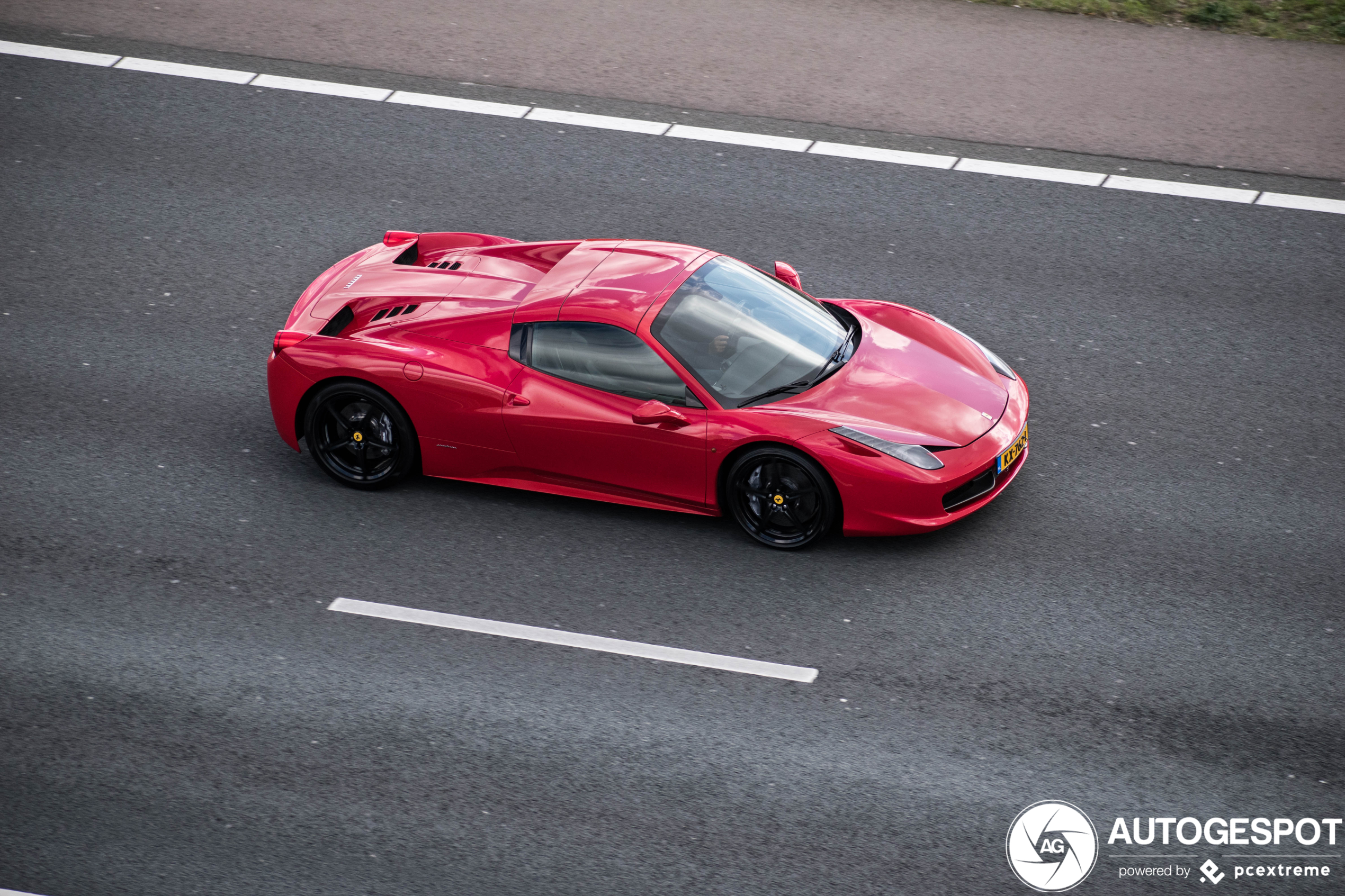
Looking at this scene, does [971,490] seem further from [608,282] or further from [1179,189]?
[1179,189]

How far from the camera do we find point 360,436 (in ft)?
27.3

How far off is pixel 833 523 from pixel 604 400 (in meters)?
1.52

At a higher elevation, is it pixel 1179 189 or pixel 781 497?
pixel 1179 189

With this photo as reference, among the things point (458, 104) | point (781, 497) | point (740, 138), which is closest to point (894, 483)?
point (781, 497)

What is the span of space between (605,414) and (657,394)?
323mm

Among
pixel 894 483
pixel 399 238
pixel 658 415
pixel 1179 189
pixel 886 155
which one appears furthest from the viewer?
pixel 886 155

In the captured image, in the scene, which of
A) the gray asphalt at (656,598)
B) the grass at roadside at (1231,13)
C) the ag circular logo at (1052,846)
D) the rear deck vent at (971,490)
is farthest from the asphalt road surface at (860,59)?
the ag circular logo at (1052,846)

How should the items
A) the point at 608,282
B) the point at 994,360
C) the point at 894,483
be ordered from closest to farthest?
the point at 894,483
the point at 608,282
the point at 994,360

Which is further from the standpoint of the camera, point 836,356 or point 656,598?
point 836,356

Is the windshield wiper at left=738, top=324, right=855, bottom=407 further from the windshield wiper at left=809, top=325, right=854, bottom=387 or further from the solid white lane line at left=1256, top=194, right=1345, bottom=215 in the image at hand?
the solid white lane line at left=1256, top=194, right=1345, bottom=215

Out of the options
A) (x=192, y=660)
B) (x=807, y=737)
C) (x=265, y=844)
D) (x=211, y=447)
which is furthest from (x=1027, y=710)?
(x=211, y=447)

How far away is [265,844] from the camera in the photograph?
239 inches

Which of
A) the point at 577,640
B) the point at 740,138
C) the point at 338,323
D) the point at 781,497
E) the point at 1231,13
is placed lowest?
the point at 577,640

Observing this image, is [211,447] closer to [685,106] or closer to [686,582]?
[686,582]
